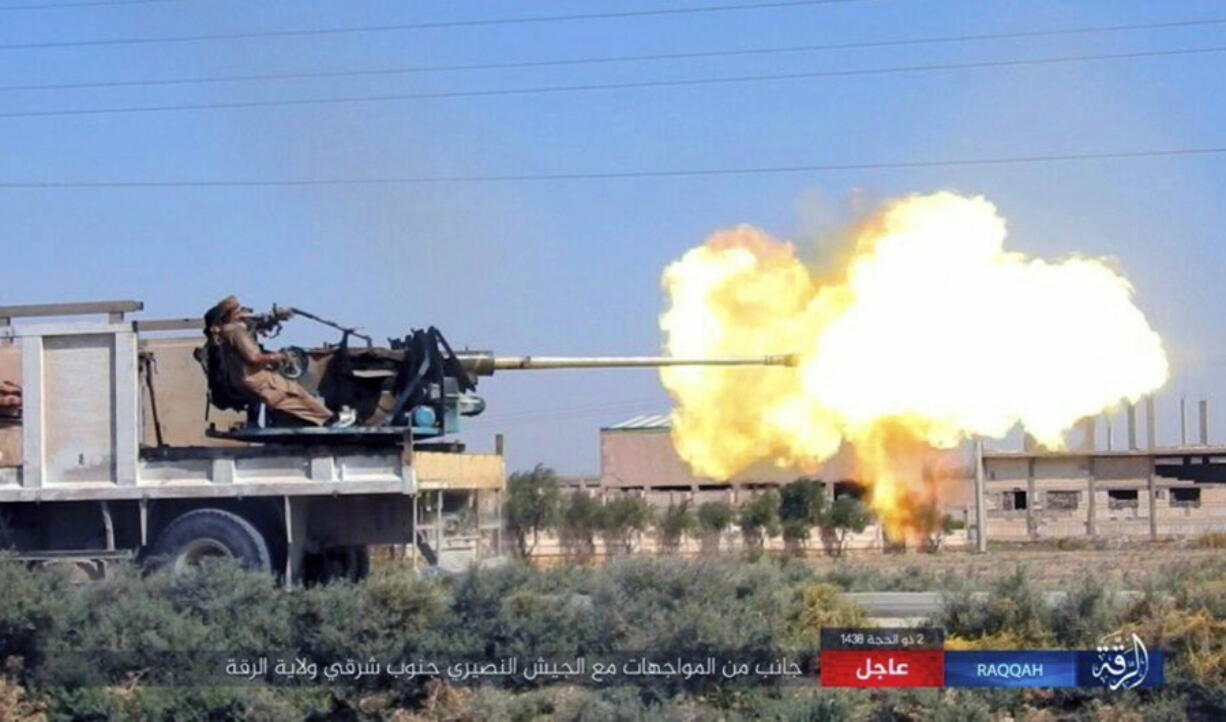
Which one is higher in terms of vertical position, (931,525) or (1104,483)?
(1104,483)

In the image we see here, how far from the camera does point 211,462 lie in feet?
64.0

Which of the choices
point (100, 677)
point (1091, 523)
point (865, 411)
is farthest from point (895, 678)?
point (1091, 523)

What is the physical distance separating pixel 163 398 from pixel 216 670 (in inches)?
288

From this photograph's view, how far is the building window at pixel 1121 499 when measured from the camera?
2539 inches

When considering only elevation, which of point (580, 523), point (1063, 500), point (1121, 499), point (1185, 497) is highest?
point (580, 523)

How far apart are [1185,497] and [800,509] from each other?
18.2 m

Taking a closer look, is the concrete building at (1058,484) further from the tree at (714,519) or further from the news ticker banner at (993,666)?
the news ticker banner at (993,666)

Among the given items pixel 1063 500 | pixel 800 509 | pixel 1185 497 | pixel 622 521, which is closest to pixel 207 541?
pixel 622 521

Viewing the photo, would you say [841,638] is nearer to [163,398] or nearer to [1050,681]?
[1050,681]

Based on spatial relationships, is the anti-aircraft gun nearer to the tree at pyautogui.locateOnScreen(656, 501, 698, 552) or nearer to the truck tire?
the truck tire

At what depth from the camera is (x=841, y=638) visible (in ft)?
48.8

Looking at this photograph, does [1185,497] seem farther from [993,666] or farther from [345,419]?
[993,666]

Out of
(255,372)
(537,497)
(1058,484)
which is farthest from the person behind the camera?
(1058,484)

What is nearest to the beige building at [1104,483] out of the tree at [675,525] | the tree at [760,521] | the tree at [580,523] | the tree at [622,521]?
the tree at [760,521]
